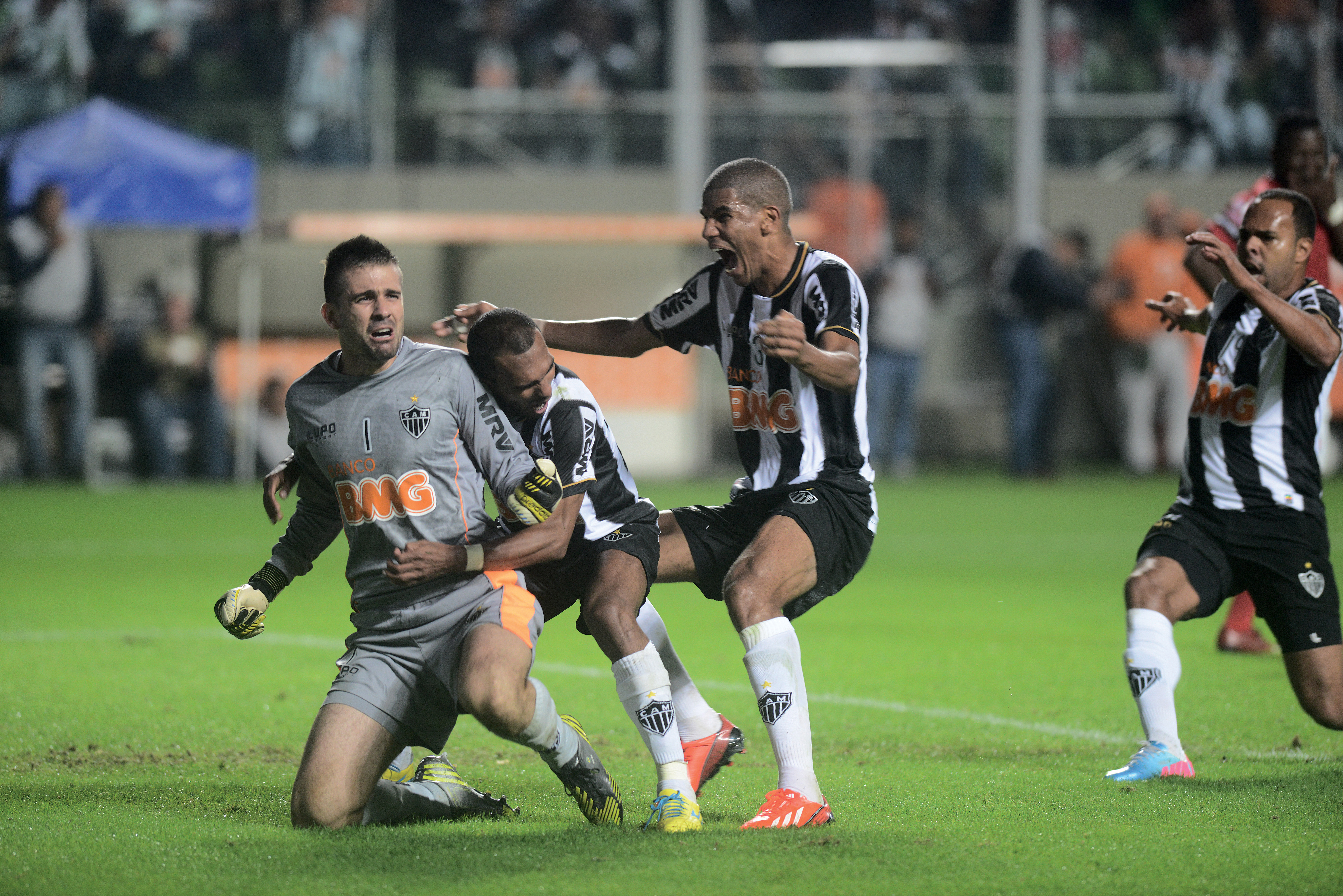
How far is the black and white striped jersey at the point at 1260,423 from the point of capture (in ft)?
17.6

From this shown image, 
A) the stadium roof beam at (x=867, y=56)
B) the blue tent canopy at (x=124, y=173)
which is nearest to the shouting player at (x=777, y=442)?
the blue tent canopy at (x=124, y=173)

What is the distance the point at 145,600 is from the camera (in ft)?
30.1

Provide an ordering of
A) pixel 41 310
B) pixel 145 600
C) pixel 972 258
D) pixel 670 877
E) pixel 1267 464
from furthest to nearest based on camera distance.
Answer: pixel 972 258 < pixel 41 310 < pixel 145 600 < pixel 1267 464 < pixel 670 877

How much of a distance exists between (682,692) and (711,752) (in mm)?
228

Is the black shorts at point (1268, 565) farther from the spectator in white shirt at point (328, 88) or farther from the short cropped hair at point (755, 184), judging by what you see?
the spectator in white shirt at point (328, 88)

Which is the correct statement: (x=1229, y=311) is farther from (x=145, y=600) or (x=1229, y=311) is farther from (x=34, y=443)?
(x=34, y=443)

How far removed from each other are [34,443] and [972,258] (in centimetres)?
1089

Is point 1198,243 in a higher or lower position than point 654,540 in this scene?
higher

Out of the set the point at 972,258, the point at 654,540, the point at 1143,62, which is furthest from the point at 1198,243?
the point at 1143,62

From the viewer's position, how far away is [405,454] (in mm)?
4617

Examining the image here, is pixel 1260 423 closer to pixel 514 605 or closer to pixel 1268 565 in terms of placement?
pixel 1268 565

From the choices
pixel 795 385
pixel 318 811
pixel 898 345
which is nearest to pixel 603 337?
pixel 795 385

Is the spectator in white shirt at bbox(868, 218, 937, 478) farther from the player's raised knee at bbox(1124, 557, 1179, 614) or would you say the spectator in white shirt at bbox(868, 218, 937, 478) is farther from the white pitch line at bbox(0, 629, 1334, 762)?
the player's raised knee at bbox(1124, 557, 1179, 614)

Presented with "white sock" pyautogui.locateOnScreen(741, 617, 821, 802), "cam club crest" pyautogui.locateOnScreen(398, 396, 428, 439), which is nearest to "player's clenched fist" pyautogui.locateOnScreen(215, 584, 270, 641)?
"cam club crest" pyautogui.locateOnScreen(398, 396, 428, 439)
